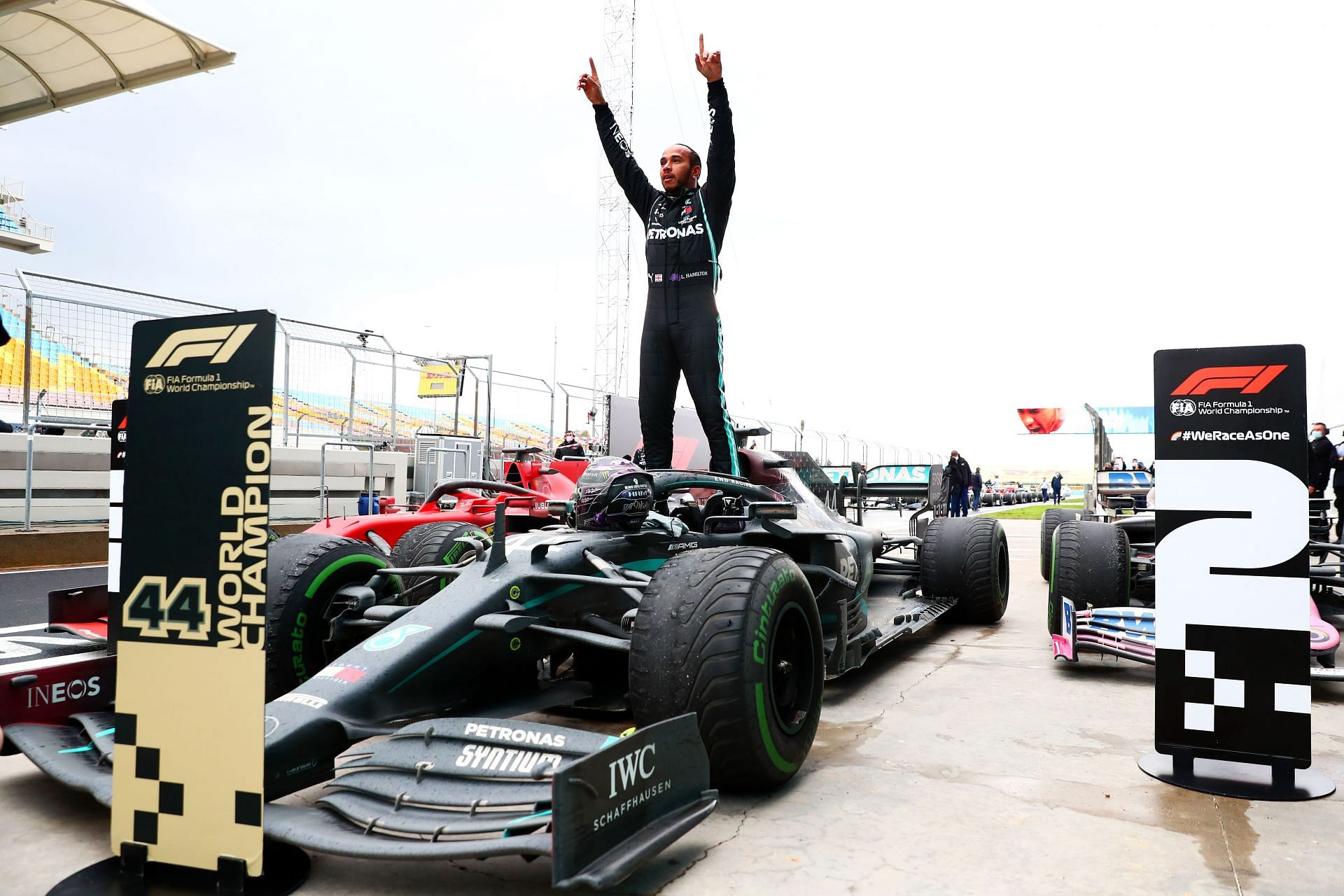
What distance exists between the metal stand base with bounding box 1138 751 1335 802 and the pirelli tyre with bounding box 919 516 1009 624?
2.86 meters

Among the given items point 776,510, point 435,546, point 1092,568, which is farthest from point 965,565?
point 435,546

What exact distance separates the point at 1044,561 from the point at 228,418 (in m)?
8.02

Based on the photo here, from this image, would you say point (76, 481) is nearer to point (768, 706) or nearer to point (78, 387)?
point (78, 387)

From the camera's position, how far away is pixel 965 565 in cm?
628

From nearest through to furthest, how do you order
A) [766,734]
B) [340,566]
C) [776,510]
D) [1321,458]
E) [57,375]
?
1. [766,734]
2. [340,566]
3. [776,510]
4. [57,375]
5. [1321,458]

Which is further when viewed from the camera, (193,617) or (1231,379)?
(1231,379)

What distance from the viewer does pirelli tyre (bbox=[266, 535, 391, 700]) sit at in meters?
3.48

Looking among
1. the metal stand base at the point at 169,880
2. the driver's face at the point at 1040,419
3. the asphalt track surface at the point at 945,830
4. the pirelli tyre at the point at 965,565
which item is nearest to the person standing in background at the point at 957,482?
the pirelli tyre at the point at 965,565

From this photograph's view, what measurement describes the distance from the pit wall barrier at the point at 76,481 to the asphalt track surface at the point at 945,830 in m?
7.78

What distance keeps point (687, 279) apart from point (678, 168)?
63 centimetres

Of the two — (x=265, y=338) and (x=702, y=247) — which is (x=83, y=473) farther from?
(x=265, y=338)

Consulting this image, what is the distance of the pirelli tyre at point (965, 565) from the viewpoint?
6.29 m

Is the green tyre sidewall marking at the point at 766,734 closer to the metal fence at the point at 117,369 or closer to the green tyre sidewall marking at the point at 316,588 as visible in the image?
the green tyre sidewall marking at the point at 316,588

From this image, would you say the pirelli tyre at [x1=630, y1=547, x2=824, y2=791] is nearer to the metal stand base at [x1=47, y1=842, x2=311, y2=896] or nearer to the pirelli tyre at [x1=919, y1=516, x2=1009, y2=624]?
the metal stand base at [x1=47, y1=842, x2=311, y2=896]
